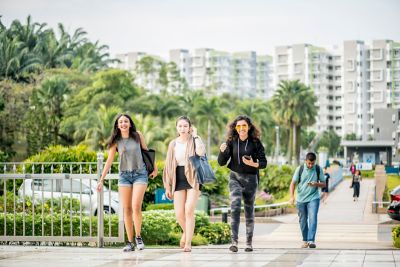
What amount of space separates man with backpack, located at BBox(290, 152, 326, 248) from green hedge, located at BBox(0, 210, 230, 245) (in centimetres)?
253

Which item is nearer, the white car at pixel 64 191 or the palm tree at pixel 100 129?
the white car at pixel 64 191

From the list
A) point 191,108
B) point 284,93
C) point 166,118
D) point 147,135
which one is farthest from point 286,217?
point 284,93

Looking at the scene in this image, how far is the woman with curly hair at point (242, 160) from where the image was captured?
1210 cm

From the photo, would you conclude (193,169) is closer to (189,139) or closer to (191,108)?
(189,139)

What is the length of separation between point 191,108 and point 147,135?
123 feet

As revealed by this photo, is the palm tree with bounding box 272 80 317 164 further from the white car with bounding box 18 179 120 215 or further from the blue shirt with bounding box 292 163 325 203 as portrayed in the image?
the blue shirt with bounding box 292 163 325 203

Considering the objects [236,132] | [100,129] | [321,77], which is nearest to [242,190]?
[236,132]

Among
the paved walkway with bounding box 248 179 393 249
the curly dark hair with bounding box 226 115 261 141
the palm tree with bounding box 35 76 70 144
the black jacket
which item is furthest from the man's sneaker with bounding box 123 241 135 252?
the palm tree with bounding box 35 76 70 144

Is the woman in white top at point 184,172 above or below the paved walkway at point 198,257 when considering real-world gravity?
above

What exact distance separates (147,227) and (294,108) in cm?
8849

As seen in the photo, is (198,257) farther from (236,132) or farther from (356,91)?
(356,91)

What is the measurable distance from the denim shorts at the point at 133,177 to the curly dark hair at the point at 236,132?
126 cm

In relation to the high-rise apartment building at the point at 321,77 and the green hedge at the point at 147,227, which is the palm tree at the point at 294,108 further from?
the green hedge at the point at 147,227

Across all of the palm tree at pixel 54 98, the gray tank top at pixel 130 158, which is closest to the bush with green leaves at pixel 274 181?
the palm tree at pixel 54 98
